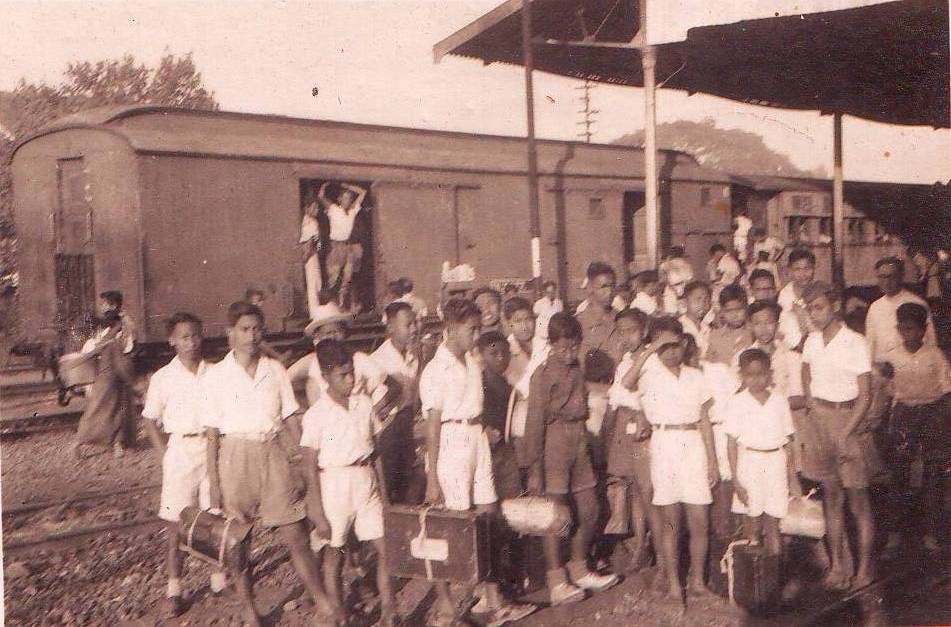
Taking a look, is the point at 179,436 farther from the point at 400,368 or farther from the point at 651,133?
the point at 651,133

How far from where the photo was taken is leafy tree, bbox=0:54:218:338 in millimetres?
14827

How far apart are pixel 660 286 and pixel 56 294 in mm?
7166

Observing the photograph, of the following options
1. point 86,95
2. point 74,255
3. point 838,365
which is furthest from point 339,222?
point 86,95

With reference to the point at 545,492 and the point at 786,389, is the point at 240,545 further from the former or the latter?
the point at 786,389

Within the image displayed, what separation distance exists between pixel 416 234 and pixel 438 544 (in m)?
7.53

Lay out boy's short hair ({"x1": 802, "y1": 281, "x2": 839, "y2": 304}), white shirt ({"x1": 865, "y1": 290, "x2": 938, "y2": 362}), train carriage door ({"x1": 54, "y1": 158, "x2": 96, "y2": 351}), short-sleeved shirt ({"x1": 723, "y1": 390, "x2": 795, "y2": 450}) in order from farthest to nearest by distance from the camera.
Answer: train carriage door ({"x1": 54, "y1": 158, "x2": 96, "y2": 351}), white shirt ({"x1": 865, "y1": 290, "x2": 938, "y2": 362}), boy's short hair ({"x1": 802, "y1": 281, "x2": 839, "y2": 304}), short-sleeved shirt ({"x1": 723, "y1": 390, "x2": 795, "y2": 450})

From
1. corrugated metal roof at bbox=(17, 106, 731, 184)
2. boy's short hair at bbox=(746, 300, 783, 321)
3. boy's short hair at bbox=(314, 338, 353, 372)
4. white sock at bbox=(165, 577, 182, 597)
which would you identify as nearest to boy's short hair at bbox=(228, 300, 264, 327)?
boy's short hair at bbox=(314, 338, 353, 372)

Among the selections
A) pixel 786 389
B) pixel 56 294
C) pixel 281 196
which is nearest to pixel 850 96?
pixel 786 389

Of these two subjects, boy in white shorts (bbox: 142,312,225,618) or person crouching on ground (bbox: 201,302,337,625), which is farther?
boy in white shorts (bbox: 142,312,225,618)

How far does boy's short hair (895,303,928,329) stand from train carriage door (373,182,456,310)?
6836 millimetres

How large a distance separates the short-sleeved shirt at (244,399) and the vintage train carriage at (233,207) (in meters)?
5.34

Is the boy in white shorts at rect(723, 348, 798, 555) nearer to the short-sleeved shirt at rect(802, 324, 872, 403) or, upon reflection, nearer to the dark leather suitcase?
the short-sleeved shirt at rect(802, 324, 872, 403)

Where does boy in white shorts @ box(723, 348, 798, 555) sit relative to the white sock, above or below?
above

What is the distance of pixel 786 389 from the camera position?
510 centimetres
